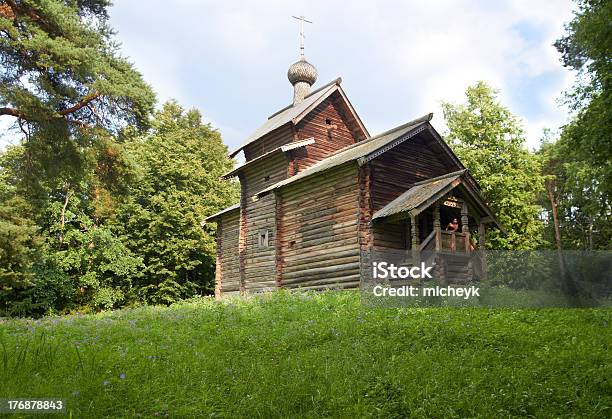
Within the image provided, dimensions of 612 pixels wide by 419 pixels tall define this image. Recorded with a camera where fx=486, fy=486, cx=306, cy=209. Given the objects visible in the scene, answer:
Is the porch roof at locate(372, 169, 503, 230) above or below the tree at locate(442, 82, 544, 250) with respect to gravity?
below

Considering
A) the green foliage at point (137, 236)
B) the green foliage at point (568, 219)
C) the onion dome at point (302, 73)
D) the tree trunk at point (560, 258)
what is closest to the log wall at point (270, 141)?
the onion dome at point (302, 73)

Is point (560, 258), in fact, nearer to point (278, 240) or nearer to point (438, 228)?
point (438, 228)

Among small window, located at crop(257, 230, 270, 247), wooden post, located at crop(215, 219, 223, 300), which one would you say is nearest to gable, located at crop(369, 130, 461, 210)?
small window, located at crop(257, 230, 270, 247)

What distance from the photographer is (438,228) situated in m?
16.8

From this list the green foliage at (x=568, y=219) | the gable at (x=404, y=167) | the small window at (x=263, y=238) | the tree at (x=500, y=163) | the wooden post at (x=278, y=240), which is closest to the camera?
the gable at (x=404, y=167)

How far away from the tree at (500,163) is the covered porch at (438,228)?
9048 millimetres

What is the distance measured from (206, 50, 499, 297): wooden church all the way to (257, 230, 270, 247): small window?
0.05 metres

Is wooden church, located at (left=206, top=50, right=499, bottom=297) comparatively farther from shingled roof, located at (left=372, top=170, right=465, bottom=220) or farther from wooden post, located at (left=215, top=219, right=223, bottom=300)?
wooden post, located at (left=215, top=219, right=223, bottom=300)

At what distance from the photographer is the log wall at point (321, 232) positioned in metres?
18.8

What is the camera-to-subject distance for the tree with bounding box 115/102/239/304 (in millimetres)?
34281

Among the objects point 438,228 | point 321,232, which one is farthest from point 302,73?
point 438,228

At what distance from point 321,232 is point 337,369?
12.6 metres

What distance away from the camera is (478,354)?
8.38 m

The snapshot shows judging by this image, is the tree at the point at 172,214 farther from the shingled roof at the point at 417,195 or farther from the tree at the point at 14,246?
the shingled roof at the point at 417,195
